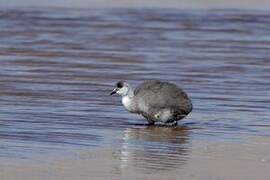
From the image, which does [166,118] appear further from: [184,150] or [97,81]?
[97,81]

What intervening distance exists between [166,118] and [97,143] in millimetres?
1996

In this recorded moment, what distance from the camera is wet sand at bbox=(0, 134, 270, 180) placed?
10.4 metres

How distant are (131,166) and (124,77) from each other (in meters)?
8.30

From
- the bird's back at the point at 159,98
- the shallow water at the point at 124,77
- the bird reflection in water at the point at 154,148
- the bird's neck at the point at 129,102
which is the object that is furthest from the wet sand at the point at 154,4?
the bird reflection in water at the point at 154,148

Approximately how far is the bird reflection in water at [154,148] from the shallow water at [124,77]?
1 cm

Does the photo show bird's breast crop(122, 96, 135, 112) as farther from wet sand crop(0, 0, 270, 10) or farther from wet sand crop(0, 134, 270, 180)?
wet sand crop(0, 0, 270, 10)

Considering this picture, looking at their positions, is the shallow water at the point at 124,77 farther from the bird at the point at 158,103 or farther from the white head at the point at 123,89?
the white head at the point at 123,89

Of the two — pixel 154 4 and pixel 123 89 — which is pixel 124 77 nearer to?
pixel 123 89

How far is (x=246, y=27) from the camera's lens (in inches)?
1216

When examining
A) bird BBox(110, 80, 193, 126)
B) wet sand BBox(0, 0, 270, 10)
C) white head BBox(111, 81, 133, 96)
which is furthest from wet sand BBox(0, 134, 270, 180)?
wet sand BBox(0, 0, 270, 10)

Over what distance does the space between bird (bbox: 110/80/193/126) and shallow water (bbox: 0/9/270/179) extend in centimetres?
20

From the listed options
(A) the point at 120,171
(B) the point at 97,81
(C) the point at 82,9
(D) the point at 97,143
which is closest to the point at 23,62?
(B) the point at 97,81

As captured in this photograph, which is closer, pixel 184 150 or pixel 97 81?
pixel 184 150

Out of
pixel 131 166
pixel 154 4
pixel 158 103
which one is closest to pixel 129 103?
pixel 158 103
